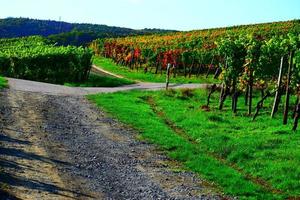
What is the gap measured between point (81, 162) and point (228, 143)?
26.9 feet

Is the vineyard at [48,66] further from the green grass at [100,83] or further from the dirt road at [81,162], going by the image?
the dirt road at [81,162]

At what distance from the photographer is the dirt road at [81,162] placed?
18.2 meters

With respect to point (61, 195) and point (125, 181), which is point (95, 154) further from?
point (61, 195)

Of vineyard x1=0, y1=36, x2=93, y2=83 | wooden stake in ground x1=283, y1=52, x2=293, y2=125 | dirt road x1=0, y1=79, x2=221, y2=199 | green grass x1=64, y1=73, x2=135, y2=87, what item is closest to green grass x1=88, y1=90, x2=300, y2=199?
wooden stake in ground x1=283, y1=52, x2=293, y2=125

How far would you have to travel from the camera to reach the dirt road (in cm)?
1817

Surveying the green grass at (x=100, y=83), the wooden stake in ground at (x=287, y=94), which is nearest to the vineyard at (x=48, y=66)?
the green grass at (x=100, y=83)

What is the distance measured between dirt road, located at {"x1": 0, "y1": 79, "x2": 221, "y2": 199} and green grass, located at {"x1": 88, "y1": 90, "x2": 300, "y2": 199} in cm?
109

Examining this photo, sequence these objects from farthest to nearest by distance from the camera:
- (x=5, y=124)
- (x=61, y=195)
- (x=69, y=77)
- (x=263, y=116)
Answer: (x=69, y=77)
(x=263, y=116)
(x=5, y=124)
(x=61, y=195)

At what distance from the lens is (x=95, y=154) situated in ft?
77.6

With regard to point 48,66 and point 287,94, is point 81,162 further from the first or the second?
point 48,66

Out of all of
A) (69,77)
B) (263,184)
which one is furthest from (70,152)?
(69,77)

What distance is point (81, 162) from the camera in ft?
72.0

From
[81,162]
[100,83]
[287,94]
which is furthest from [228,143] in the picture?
[100,83]

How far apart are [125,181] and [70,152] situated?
179 inches
